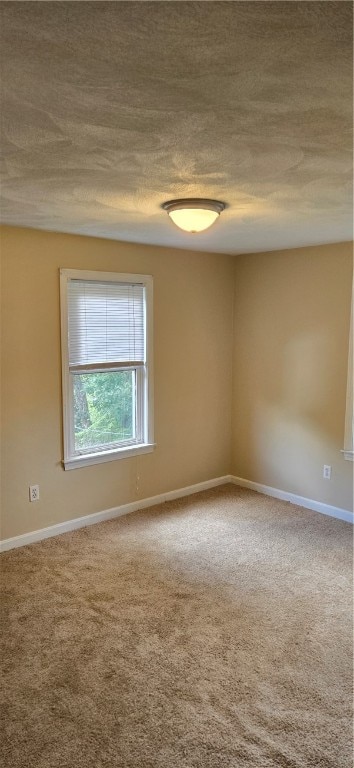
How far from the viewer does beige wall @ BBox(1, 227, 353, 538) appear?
3.61 metres

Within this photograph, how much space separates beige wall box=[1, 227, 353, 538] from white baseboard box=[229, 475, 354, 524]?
55 mm

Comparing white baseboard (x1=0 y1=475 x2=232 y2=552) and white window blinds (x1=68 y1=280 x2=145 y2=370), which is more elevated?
white window blinds (x1=68 y1=280 x2=145 y2=370)

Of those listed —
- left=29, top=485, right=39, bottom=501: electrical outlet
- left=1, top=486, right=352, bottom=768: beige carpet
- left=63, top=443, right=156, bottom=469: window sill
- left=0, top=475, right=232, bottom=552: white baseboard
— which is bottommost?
left=1, top=486, right=352, bottom=768: beige carpet

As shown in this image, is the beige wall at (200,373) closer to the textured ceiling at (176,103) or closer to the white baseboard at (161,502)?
the white baseboard at (161,502)

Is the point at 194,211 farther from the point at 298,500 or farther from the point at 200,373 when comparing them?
the point at 298,500

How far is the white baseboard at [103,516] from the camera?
12.2ft

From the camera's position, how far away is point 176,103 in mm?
1409

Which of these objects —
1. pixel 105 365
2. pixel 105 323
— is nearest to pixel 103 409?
pixel 105 365

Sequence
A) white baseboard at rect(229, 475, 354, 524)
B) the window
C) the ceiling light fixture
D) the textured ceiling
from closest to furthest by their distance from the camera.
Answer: the textured ceiling → the ceiling light fixture → the window → white baseboard at rect(229, 475, 354, 524)

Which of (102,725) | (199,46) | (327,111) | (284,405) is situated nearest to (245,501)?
(284,405)

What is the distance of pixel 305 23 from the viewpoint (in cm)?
102

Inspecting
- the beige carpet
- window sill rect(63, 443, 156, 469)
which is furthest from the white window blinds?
the beige carpet

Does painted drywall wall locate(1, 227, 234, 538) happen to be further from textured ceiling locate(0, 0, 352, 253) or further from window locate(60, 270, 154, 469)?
textured ceiling locate(0, 0, 352, 253)

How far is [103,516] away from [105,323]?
1548 millimetres
